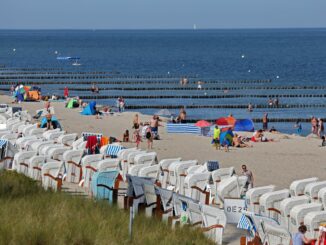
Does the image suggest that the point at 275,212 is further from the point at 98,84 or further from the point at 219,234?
the point at 98,84

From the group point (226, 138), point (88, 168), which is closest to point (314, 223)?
point (88, 168)

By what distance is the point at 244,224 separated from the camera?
14.7m

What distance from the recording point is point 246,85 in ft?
240

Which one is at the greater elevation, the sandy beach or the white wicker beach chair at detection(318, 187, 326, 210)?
the white wicker beach chair at detection(318, 187, 326, 210)

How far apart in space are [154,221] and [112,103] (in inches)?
1657

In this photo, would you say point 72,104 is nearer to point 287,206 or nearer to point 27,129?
point 27,129

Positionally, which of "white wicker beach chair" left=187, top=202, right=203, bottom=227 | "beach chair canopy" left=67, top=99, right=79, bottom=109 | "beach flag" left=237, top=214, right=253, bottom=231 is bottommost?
"beach flag" left=237, top=214, right=253, bottom=231

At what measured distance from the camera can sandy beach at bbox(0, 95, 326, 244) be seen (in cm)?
2450

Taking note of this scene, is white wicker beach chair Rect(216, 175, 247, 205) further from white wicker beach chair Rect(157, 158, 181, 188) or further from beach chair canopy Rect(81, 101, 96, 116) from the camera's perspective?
beach chair canopy Rect(81, 101, 96, 116)

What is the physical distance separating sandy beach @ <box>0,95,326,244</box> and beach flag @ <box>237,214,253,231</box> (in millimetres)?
7008

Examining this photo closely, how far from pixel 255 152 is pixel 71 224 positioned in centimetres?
1750

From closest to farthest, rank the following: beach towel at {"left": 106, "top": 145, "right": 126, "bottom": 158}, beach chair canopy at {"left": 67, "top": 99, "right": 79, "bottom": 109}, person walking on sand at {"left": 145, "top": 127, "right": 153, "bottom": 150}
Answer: beach towel at {"left": 106, "top": 145, "right": 126, "bottom": 158} → person walking on sand at {"left": 145, "top": 127, "right": 153, "bottom": 150} → beach chair canopy at {"left": 67, "top": 99, "right": 79, "bottom": 109}

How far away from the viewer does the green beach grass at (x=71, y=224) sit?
39.0 feet

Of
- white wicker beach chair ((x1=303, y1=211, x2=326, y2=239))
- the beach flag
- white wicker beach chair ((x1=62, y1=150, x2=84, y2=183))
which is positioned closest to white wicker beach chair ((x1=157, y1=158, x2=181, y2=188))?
white wicker beach chair ((x1=62, y1=150, x2=84, y2=183))
